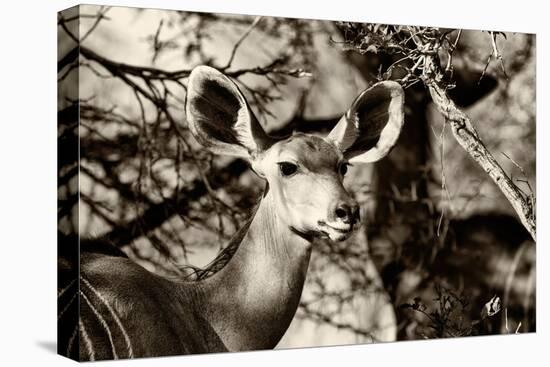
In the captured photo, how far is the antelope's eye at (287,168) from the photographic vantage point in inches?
251

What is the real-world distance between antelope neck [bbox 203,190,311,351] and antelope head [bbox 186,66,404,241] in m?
0.10

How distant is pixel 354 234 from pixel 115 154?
159cm

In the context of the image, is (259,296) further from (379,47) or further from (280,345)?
(379,47)

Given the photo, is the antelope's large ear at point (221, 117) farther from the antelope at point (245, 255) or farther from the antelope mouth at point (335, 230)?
the antelope mouth at point (335, 230)

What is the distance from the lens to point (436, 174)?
7051mm

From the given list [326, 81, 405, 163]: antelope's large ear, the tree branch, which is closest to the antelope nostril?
[326, 81, 405, 163]: antelope's large ear

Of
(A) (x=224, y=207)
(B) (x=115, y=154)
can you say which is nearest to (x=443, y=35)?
(A) (x=224, y=207)

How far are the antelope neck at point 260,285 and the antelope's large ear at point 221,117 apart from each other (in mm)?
329

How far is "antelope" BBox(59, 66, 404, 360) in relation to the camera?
5988 millimetres

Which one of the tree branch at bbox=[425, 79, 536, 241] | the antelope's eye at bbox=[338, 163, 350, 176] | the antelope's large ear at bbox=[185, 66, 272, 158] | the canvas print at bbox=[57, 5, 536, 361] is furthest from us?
the tree branch at bbox=[425, 79, 536, 241]

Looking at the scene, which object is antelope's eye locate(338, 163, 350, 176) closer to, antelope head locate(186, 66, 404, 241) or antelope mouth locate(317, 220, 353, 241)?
antelope head locate(186, 66, 404, 241)

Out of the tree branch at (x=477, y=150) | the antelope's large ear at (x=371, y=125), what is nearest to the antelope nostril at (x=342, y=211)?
the antelope's large ear at (x=371, y=125)

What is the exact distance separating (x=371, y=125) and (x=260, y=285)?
1212 millimetres

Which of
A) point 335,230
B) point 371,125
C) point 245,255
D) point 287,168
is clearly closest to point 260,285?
point 245,255
